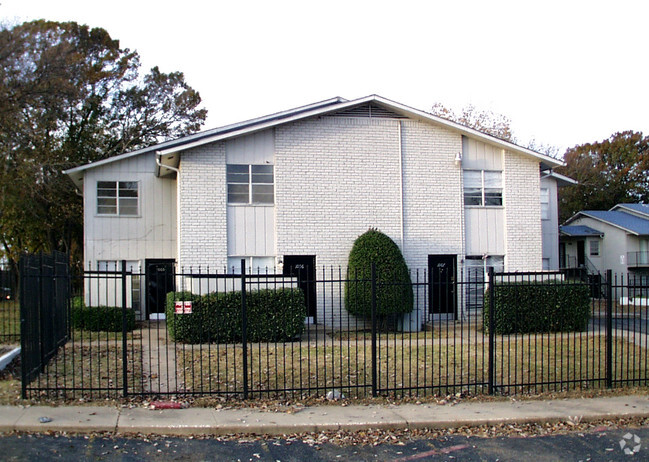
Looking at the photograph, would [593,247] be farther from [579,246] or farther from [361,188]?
[361,188]

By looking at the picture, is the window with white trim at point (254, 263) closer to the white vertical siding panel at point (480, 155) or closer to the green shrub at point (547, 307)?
the green shrub at point (547, 307)

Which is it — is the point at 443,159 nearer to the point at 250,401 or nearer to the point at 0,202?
the point at 250,401

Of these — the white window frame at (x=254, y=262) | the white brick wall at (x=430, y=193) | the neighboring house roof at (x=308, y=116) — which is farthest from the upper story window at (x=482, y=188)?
the white window frame at (x=254, y=262)

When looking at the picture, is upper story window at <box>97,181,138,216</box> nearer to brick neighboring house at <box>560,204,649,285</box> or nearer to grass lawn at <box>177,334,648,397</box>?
grass lawn at <box>177,334,648,397</box>

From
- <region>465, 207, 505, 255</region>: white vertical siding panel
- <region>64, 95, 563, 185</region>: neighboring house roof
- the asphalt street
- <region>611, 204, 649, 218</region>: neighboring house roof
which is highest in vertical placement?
<region>64, 95, 563, 185</region>: neighboring house roof

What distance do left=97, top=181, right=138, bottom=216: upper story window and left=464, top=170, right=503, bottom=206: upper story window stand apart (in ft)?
37.3

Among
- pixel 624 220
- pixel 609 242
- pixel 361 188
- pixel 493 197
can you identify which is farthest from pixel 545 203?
pixel 624 220

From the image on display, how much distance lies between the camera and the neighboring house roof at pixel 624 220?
120 ft

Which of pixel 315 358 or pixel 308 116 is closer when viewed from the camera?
pixel 315 358

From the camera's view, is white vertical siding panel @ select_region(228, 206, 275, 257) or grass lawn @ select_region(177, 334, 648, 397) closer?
grass lawn @ select_region(177, 334, 648, 397)

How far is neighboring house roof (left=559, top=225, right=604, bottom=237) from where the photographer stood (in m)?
37.8

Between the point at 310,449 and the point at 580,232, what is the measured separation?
112ft

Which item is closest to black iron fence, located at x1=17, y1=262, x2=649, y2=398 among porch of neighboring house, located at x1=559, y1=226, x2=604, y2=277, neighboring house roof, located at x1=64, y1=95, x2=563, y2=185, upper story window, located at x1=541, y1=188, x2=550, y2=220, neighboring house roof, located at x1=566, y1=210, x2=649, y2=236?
neighboring house roof, located at x1=64, y1=95, x2=563, y2=185

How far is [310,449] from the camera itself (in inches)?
298
